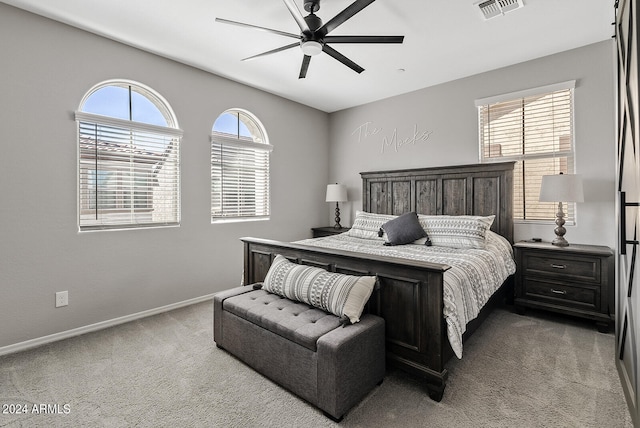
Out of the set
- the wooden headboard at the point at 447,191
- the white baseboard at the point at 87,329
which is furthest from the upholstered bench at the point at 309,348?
the wooden headboard at the point at 447,191

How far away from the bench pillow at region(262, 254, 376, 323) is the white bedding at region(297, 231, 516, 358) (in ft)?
1.73

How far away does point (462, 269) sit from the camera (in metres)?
2.33

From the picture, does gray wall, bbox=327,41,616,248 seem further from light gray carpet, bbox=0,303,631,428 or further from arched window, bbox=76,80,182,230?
arched window, bbox=76,80,182,230

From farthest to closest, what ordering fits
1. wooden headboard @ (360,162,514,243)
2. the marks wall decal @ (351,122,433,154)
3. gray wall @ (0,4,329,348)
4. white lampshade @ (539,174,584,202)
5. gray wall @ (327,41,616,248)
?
the marks wall decal @ (351,122,433,154) < wooden headboard @ (360,162,514,243) < gray wall @ (327,41,616,248) < white lampshade @ (539,174,584,202) < gray wall @ (0,4,329,348)

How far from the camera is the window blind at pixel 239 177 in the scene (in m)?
3.96

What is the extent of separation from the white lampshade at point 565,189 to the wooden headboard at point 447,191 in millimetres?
520

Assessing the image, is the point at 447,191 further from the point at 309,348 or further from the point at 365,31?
the point at 309,348

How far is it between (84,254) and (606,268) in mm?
4757

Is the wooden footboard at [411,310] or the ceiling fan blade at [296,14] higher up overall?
the ceiling fan blade at [296,14]

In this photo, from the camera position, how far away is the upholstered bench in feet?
5.67

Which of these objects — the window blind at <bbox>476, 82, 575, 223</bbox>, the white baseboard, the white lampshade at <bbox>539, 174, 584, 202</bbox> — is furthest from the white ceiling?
the white baseboard

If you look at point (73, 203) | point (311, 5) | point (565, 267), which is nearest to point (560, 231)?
point (565, 267)

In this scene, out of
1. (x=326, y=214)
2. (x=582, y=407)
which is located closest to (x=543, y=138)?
(x=582, y=407)

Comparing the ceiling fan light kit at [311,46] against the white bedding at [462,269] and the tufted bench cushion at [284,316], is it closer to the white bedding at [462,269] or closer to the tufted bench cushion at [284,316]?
the white bedding at [462,269]
